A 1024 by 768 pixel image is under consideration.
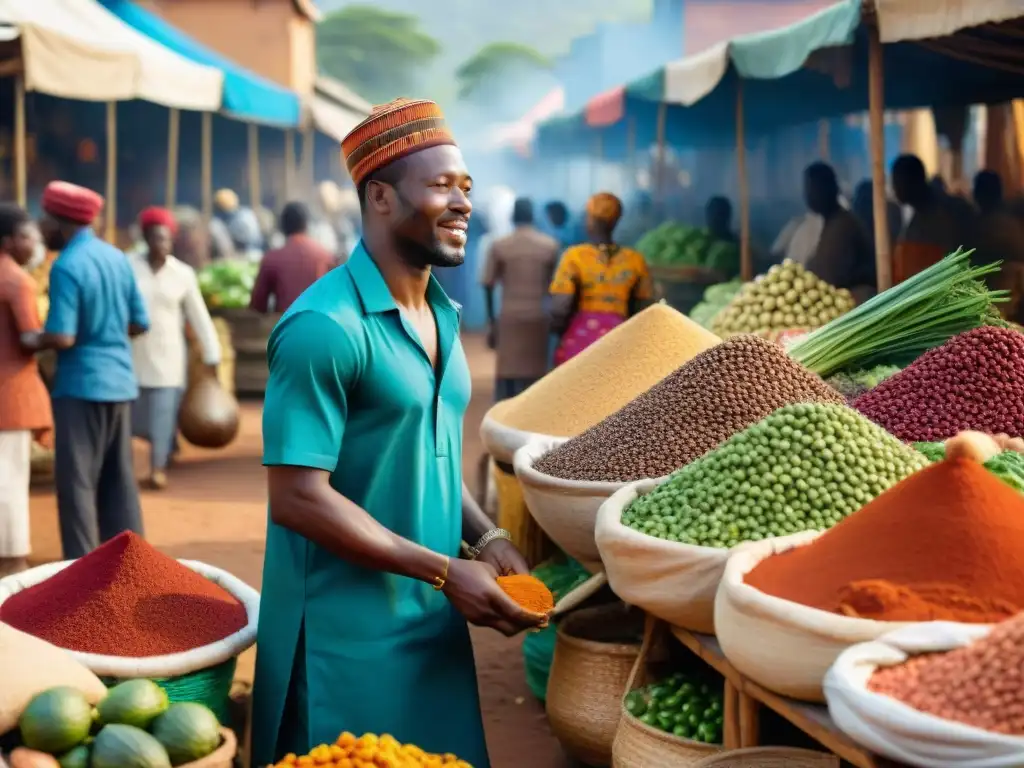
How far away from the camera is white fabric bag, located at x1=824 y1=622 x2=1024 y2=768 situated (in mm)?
1626

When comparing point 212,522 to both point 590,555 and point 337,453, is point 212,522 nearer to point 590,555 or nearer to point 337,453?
point 590,555

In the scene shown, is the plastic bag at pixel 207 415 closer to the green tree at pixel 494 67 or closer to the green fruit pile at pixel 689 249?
the green fruit pile at pixel 689 249

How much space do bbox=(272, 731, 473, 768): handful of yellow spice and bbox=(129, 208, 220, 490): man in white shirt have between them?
5.21 meters

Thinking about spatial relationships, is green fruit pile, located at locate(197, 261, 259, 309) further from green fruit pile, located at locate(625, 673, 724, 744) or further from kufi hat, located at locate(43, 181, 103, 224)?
green fruit pile, located at locate(625, 673, 724, 744)

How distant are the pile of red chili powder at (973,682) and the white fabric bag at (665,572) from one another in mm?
516

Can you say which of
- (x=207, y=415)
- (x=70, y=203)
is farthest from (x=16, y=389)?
(x=207, y=415)

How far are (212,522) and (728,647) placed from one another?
5184mm

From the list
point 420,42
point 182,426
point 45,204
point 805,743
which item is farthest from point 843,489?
Answer: point 420,42

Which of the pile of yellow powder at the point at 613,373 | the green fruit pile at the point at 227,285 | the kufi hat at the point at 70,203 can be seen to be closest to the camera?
the pile of yellow powder at the point at 613,373

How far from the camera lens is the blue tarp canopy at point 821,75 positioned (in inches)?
231

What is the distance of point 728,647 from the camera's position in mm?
2109

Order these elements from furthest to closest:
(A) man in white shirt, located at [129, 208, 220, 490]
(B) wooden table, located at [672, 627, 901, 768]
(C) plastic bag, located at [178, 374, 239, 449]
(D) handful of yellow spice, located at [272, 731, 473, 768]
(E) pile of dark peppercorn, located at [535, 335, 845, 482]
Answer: (C) plastic bag, located at [178, 374, 239, 449], (A) man in white shirt, located at [129, 208, 220, 490], (E) pile of dark peppercorn, located at [535, 335, 845, 482], (D) handful of yellow spice, located at [272, 731, 473, 768], (B) wooden table, located at [672, 627, 901, 768]

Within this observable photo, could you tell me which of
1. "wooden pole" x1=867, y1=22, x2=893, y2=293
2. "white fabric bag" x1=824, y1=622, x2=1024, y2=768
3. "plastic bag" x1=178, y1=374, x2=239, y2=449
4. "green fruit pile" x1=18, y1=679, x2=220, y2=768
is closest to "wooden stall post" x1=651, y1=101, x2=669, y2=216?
"plastic bag" x1=178, y1=374, x2=239, y2=449

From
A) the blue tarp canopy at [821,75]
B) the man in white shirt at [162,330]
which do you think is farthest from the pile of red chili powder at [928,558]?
the man in white shirt at [162,330]
